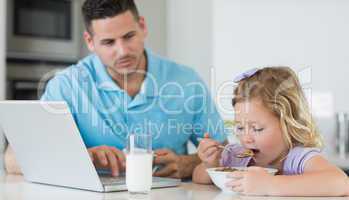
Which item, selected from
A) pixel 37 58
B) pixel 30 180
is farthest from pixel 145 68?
pixel 37 58

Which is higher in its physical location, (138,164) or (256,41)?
(256,41)

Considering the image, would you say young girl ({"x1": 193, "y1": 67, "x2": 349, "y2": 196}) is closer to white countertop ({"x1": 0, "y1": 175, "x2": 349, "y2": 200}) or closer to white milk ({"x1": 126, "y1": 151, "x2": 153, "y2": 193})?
white countertop ({"x1": 0, "y1": 175, "x2": 349, "y2": 200})

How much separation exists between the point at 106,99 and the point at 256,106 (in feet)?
2.38

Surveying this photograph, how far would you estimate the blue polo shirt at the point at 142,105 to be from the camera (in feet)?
6.86

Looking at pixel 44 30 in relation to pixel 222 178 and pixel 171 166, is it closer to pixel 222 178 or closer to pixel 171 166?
pixel 171 166

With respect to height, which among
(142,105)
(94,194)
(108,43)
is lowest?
Answer: (94,194)

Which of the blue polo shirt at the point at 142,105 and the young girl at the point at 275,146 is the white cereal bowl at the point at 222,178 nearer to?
the young girl at the point at 275,146

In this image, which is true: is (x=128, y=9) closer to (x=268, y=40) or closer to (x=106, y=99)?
(x=106, y=99)

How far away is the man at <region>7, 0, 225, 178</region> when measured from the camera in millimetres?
2102

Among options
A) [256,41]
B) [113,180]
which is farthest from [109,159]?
[256,41]

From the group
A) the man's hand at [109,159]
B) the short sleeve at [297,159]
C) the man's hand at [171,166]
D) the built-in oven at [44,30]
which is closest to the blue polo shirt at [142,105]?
the man's hand at [171,166]

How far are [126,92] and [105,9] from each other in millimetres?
310

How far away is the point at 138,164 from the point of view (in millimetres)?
1372

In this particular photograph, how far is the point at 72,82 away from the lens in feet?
6.99
